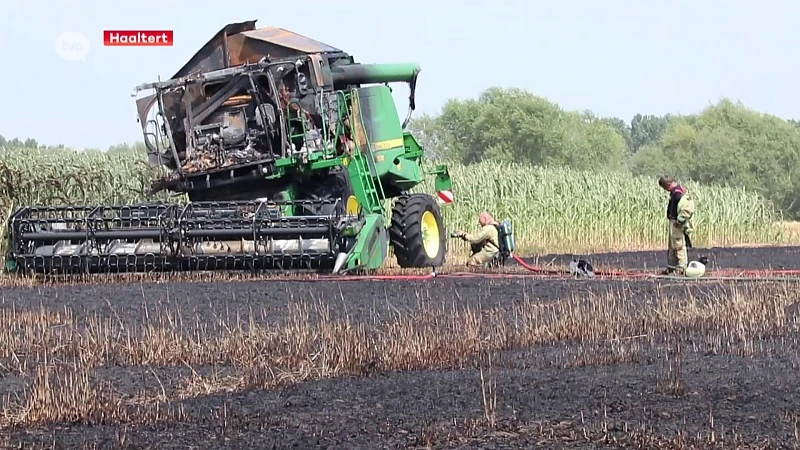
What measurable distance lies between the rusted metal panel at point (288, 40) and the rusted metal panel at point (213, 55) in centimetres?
17

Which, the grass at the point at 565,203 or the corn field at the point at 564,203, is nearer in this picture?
the grass at the point at 565,203

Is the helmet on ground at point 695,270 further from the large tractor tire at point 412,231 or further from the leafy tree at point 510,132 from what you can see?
the leafy tree at point 510,132

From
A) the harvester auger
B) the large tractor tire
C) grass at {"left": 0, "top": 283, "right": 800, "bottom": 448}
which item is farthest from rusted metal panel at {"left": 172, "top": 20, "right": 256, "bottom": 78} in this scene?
grass at {"left": 0, "top": 283, "right": 800, "bottom": 448}

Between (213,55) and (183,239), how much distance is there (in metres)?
3.00

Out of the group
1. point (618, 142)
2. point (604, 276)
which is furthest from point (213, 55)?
point (618, 142)

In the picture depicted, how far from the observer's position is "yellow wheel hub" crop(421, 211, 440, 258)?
20141 mm

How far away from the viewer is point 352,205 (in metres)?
18.9

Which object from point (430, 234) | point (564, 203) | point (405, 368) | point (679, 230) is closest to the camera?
point (405, 368)

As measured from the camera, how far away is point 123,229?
59.8 ft

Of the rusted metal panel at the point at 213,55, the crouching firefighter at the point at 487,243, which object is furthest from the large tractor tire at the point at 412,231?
the rusted metal panel at the point at 213,55

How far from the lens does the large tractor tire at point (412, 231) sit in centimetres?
1936

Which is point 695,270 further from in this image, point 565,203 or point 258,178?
point 565,203

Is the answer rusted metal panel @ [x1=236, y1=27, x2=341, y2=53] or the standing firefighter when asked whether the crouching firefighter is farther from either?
rusted metal panel @ [x1=236, y1=27, x2=341, y2=53]

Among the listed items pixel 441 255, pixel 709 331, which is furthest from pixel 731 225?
pixel 709 331
